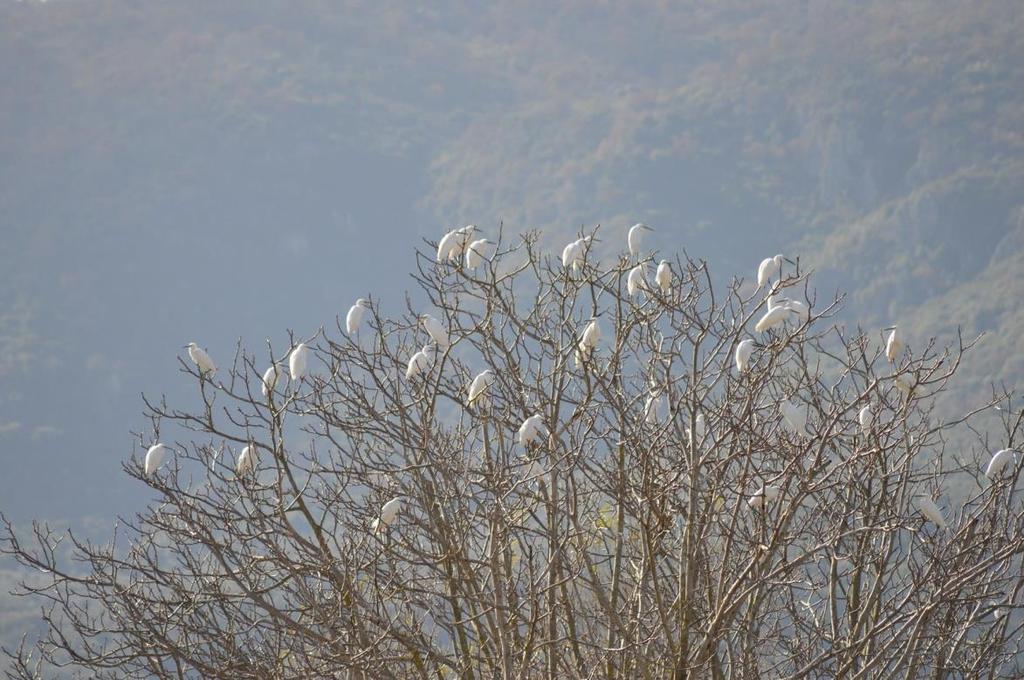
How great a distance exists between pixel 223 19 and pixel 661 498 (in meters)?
107

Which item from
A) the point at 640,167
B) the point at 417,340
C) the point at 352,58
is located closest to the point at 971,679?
the point at 417,340

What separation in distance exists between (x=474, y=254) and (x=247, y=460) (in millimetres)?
1322

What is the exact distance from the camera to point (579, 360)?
5.34 meters

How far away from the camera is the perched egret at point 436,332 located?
5371mm

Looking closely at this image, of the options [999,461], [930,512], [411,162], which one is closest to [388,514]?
[930,512]

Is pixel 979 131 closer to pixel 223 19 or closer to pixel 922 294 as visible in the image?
pixel 922 294

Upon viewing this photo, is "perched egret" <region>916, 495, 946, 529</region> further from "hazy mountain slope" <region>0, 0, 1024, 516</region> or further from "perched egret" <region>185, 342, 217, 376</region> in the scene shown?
"hazy mountain slope" <region>0, 0, 1024, 516</region>

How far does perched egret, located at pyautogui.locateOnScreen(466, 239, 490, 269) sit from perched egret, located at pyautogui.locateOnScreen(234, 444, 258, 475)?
120 cm

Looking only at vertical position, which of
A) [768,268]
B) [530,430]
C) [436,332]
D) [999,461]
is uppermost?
[768,268]

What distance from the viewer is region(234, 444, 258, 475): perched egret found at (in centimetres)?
509

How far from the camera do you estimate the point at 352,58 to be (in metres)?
101

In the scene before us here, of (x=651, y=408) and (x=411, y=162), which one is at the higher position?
(x=411, y=162)

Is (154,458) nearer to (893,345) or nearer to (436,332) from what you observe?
(436,332)

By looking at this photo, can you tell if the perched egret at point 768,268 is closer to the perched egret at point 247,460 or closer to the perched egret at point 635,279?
the perched egret at point 635,279
